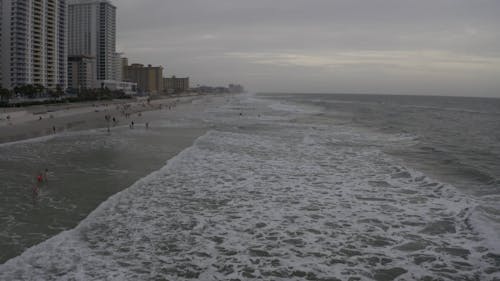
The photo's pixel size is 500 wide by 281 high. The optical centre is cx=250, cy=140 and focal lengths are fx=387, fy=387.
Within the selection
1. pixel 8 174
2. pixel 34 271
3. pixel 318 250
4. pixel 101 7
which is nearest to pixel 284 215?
pixel 318 250

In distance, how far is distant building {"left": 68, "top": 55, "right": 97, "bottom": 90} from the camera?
398 ft

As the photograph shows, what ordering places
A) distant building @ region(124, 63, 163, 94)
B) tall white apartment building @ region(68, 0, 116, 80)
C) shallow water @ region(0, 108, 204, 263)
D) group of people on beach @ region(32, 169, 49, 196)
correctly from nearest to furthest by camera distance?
shallow water @ region(0, 108, 204, 263) → group of people on beach @ region(32, 169, 49, 196) → tall white apartment building @ region(68, 0, 116, 80) → distant building @ region(124, 63, 163, 94)

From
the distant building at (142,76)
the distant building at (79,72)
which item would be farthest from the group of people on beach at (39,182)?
the distant building at (142,76)

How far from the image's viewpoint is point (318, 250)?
788cm

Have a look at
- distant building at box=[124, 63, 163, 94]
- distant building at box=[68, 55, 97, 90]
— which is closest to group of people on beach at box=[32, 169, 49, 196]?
distant building at box=[68, 55, 97, 90]

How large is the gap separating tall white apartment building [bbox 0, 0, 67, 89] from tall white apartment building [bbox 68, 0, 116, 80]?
40779 mm

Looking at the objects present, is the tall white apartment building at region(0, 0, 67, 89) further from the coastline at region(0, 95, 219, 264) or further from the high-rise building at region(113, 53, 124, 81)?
the coastline at region(0, 95, 219, 264)

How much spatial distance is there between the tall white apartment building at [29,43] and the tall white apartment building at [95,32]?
1605 inches

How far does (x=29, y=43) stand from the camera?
278 ft

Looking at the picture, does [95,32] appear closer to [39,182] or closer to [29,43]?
[29,43]

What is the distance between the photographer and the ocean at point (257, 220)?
23.1 ft

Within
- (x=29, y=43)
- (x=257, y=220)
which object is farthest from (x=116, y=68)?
(x=257, y=220)

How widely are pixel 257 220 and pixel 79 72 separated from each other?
128 meters

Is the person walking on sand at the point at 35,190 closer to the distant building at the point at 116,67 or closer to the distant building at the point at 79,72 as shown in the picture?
the distant building at the point at 79,72
